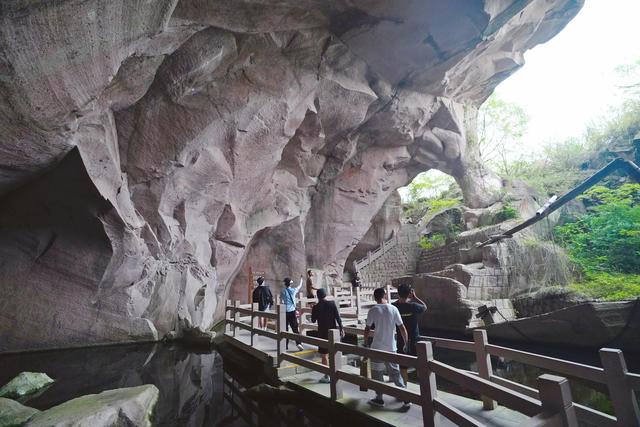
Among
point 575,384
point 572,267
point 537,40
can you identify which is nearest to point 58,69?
point 575,384

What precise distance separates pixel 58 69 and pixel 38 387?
5.65 metres

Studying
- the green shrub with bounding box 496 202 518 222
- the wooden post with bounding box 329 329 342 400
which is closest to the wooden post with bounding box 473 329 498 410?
the wooden post with bounding box 329 329 342 400

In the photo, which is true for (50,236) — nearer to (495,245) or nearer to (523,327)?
(523,327)

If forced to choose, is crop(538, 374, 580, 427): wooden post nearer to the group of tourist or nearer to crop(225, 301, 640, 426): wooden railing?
crop(225, 301, 640, 426): wooden railing

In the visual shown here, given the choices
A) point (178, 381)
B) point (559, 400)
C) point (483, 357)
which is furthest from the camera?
point (178, 381)

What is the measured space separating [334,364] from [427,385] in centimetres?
160

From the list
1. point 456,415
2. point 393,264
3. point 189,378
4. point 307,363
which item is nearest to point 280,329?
point 307,363

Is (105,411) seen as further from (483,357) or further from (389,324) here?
(483,357)

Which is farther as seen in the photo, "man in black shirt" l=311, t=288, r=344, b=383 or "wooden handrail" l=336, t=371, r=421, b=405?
"man in black shirt" l=311, t=288, r=344, b=383

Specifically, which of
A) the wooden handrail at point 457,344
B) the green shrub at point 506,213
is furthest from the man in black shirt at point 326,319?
the green shrub at point 506,213

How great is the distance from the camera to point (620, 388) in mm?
2900

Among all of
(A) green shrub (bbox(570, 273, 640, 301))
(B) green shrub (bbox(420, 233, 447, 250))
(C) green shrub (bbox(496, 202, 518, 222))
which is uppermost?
(C) green shrub (bbox(496, 202, 518, 222))

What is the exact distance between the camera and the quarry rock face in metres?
5.79

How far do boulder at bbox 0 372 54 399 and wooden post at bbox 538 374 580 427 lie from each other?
7.91m
